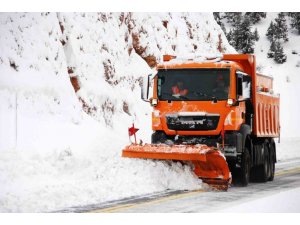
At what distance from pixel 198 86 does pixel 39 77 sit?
8745mm

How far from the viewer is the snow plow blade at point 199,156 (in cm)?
1433

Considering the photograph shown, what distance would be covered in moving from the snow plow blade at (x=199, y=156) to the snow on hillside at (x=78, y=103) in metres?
0.22

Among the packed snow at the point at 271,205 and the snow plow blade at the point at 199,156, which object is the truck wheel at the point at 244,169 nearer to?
the snow plow blade at the point at 199,156

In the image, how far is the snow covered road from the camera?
11664 mm

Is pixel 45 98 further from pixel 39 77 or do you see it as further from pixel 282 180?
pixel 282 180

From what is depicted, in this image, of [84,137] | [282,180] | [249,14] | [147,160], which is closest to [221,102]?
[147,160]

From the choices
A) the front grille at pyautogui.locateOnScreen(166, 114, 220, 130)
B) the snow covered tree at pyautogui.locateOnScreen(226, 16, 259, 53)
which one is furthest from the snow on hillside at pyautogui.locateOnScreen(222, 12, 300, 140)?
the front grille at pyautogui.locateOnScreen(166, 114, 220, 130)

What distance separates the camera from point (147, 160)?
14.9 m

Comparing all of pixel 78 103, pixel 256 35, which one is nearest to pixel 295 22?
pixel 256 35

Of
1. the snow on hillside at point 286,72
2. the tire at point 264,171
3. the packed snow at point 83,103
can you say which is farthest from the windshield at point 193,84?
the snow on hillside at point 286,72

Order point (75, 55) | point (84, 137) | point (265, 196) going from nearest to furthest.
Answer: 1. point (265, 196)
2. point (84, 137)
3. point (75, 55)

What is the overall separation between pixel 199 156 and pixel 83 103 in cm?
1255

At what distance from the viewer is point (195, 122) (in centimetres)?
1554

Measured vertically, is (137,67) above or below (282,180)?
above
